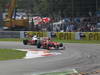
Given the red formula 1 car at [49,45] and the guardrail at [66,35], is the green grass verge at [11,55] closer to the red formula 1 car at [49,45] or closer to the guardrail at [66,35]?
the red formula 1 car at [49,45]

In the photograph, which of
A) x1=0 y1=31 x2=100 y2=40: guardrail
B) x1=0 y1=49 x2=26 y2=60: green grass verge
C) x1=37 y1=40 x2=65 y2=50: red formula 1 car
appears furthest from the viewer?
x1=0 y1=31 x2=100 y2=40: guardrail

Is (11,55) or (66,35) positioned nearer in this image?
(11,55)

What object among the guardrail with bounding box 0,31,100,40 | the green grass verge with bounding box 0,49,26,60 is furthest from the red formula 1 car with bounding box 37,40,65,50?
the guardrail with bounding box 0,31,100,40

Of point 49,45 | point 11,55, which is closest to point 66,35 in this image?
point 49,45

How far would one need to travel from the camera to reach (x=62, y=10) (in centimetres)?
6166

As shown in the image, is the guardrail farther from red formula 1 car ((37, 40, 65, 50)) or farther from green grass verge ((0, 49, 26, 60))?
green grass verge ((0, 49, 26, 60))

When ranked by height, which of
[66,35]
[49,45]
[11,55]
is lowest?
[11,55]

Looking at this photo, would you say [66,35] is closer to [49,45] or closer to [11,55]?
[49,45]

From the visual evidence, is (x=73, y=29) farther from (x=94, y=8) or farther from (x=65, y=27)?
(x=94, y=8)

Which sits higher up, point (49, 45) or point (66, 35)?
point (66, 35)

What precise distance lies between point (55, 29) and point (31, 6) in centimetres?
4842

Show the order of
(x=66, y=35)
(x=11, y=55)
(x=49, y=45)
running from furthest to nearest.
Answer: (x=66, y=35) < (x=49, y=45) < (x=11, y=55)

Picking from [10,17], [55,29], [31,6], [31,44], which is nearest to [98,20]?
[55,29]

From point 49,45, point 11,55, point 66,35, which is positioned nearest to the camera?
point 11,55
